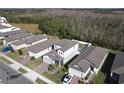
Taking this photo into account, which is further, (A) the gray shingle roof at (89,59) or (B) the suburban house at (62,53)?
(B) the suburban house at (62,53)

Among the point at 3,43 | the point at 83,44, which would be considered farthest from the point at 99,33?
the point at 3,43

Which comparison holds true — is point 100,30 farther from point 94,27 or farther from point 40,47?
point 40,47

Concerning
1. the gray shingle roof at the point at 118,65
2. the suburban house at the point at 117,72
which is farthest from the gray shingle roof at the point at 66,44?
the suburban house at the point at 117,72

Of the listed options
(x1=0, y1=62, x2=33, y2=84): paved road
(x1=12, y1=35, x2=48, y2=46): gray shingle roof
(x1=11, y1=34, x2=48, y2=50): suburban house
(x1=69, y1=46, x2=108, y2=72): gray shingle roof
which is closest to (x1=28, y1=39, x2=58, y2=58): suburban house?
(x1=11, y1=34, x2=48, y2=50): suburban house

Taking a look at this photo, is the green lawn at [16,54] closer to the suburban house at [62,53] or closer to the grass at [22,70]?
the grass at [22,70]

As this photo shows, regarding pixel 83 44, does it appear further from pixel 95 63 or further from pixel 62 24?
pixel 95 63

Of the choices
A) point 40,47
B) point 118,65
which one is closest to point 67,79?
point 118,65
